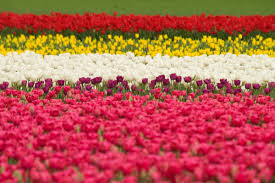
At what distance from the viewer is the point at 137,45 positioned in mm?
9859

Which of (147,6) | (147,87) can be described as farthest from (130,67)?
(147,6)

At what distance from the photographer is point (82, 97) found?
4789 mm

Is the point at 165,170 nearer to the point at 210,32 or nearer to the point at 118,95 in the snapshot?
the point at 118,95

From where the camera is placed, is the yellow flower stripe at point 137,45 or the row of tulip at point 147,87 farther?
the yellow flower stripe at point 137,45

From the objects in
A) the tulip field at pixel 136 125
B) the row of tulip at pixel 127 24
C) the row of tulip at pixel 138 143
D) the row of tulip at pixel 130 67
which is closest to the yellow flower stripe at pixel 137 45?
the row of tulip at pixel 127 24

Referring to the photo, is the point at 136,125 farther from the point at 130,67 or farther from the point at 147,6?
the point at 147,6

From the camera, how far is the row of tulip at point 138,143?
8.55 ft

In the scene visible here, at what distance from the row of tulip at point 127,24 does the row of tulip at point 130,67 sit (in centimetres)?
354

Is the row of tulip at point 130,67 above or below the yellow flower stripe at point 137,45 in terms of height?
below

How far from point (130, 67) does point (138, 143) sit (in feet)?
13.7

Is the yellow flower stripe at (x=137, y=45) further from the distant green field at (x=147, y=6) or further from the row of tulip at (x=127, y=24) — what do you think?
the distant green field at (x=147, y=6)

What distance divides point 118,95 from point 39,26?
24.8 feet

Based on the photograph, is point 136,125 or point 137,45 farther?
point 137,45

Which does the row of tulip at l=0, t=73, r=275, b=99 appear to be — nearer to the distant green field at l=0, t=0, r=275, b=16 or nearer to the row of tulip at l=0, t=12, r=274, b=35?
the row of tulip at l=0, t=12, r=274, b=35
